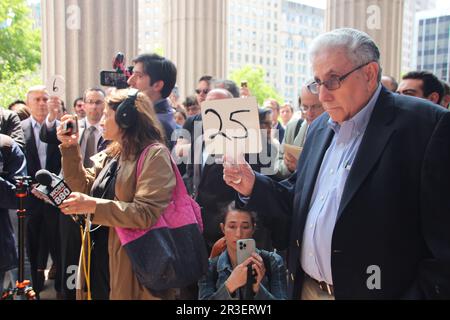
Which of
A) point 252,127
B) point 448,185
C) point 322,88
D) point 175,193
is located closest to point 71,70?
point 175,193

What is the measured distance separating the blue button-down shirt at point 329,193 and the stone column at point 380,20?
226 inches

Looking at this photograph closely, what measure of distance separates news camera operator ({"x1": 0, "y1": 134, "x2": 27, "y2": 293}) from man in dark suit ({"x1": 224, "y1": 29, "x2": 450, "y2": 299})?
6.16ft

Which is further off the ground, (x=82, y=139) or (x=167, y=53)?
(x=167, y=53)

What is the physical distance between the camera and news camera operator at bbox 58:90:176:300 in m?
2.54

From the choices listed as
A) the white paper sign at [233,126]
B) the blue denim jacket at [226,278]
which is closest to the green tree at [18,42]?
the blue denim jacket at [226,278]

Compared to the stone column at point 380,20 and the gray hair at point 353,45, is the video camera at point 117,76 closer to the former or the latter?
the gray hair at point 353,45

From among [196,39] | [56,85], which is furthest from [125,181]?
[196,39]

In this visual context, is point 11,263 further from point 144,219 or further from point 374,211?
point 374,211

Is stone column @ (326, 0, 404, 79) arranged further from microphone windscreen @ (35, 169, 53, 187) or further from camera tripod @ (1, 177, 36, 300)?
microphone windscreen @ (35, 169, 53, 187)

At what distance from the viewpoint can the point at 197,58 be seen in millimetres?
8469

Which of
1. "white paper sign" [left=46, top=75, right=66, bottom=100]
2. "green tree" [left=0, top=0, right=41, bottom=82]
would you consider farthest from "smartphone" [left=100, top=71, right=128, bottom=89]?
"green tree" [left=0, top=0, right=41, bottom=82]

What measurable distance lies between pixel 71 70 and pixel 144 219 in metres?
3.87

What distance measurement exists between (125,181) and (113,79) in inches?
46.1

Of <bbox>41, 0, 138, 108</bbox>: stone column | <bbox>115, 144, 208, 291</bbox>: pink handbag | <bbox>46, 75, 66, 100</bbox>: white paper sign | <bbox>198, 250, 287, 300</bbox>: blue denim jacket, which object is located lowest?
<bbox>198, 250, 287, 300</bbox>: blue denim jacket
